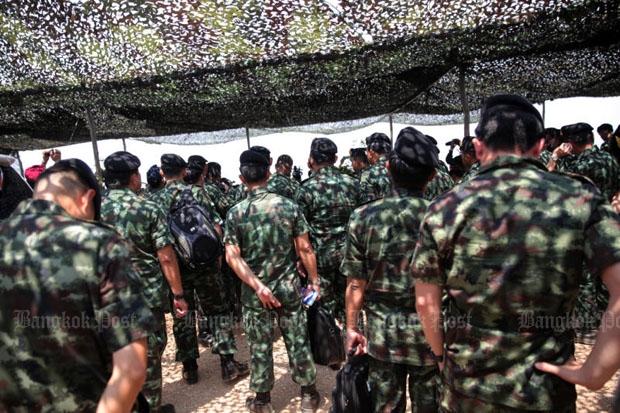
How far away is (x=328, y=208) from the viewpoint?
3.85 meters

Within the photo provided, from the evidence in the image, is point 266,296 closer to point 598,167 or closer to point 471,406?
→ point 471,406

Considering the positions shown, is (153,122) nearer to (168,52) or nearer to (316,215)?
(168,52)

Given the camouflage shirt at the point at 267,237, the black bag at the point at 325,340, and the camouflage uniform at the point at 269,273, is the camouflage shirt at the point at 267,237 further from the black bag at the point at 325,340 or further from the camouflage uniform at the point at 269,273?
the black bag at the point at 325,340

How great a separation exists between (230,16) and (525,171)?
323 cm

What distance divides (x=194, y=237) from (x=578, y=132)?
402 cm

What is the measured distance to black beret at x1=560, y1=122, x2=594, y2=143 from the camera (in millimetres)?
4148

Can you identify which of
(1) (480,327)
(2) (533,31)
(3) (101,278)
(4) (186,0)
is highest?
(4) (186,0)

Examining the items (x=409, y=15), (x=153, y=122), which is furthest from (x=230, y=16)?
(x=153, y=122)

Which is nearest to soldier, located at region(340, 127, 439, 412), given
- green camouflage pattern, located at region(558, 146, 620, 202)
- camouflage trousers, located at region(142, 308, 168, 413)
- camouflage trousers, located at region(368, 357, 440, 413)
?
camouflage trousers, located at region(368, 357, 440, 413)

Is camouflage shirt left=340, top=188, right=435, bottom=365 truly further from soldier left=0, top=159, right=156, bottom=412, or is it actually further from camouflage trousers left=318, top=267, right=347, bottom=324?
camouflage trousers left=318, top=267, right=347, bottom=324

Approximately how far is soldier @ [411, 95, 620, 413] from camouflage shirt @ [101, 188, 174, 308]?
2115mm

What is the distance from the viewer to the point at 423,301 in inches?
62.3

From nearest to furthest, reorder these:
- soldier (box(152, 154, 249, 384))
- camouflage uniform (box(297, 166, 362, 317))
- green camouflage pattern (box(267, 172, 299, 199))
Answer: soldier (box(152, 154, 249, 384)) → camouflage uniform (box(297, 166, 362, 317)) → green camouflage pattern (box(267, 172, 299, 199))

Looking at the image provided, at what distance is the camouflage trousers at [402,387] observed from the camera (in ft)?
6.73
